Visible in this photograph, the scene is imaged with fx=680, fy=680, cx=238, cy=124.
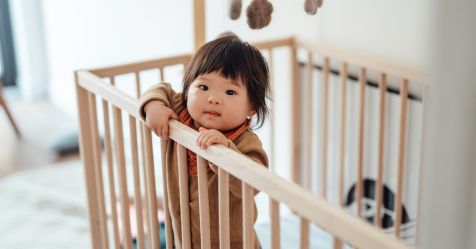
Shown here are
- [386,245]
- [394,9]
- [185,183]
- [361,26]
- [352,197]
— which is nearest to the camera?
[386,245]

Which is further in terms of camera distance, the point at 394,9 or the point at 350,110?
the point at 350,110

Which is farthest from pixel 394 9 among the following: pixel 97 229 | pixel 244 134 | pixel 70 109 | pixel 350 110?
pixel 70 109

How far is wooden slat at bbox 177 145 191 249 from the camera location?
1.24 m

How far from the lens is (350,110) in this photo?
1976 mm

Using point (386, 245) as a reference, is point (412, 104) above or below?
below

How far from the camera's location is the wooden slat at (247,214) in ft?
3.48

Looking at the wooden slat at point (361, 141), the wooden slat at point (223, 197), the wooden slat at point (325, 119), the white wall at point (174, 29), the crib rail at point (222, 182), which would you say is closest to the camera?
the crib rail at point (222, 182)

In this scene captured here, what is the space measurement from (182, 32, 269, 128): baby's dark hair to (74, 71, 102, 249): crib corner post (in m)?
0.45

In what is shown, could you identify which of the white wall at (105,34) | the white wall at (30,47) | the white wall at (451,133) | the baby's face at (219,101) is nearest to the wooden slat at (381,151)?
the baby's face at (219,101)

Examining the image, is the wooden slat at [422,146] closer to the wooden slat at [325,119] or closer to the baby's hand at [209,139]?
the wooden slat at [325,119]

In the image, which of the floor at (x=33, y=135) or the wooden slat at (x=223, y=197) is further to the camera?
the floor at (x=33, y=135)

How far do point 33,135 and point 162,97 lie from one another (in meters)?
2.19

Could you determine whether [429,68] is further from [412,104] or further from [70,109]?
[70,109]

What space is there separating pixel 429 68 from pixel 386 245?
280 mm
